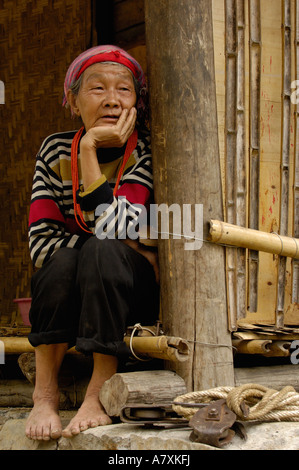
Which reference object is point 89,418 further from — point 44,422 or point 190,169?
point 190,169

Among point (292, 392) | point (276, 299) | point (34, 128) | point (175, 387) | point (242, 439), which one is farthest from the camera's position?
point (34, 128)

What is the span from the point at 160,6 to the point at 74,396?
1846 mm

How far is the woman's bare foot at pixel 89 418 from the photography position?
2604 millimetres

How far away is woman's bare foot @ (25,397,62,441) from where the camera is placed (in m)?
2.69

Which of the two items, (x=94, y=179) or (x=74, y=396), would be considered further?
(x=74, y=396)

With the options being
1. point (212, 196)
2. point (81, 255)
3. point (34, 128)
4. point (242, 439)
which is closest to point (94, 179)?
point (81, 255)

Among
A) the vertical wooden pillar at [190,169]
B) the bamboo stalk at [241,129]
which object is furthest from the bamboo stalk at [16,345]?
the bamboo stalk at [241,129]

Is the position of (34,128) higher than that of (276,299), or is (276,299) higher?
(34,128)

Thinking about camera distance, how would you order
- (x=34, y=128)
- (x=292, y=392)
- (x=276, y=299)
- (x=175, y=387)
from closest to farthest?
(x=292, y=392) < (x=175, y=387) < (x=276, y=299) < (x=34, y=128)

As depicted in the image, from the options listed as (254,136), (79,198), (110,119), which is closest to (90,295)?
(79,198)

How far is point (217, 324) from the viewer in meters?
2.87

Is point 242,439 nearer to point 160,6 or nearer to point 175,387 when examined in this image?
point 175,387
